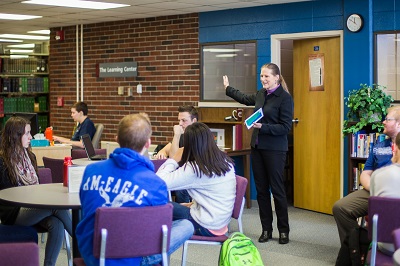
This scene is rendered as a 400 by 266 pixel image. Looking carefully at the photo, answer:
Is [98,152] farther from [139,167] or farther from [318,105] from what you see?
[139,167]

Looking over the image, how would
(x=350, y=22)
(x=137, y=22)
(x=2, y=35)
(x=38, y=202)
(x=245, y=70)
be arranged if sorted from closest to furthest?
(x=38, y=202) < (x=350, y=22) < (x=245, y=70) < (x=137, y=22) < (x=2, y=35)

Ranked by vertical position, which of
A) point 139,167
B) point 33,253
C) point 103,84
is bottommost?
point 33,253

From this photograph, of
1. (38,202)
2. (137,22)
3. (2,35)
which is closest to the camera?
(38,202)

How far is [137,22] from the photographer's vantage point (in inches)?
405

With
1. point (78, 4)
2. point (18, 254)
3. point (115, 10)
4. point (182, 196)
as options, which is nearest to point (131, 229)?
point (18, 254)

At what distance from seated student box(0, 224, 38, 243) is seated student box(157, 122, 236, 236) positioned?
102 cm

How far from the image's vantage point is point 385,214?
4.10m

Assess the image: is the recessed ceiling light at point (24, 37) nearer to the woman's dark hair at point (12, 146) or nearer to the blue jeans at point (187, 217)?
the woman's dark hair at point (12, 146)

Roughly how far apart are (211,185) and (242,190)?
30cm

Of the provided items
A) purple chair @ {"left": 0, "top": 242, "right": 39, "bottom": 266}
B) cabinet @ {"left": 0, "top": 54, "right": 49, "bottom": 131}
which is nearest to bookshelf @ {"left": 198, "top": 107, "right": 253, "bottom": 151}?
cabinet @ {"left": 0, "top": 54, "right": 49, "bottom": 131}

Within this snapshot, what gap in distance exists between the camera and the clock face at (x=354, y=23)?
783cm

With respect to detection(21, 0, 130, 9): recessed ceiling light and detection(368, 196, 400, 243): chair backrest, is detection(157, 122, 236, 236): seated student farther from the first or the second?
detection(21, 0, 130, 9): recessed ceiling light

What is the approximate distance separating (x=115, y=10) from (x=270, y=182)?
12.5ft

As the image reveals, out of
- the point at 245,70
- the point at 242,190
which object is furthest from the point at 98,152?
the point at 242,190
